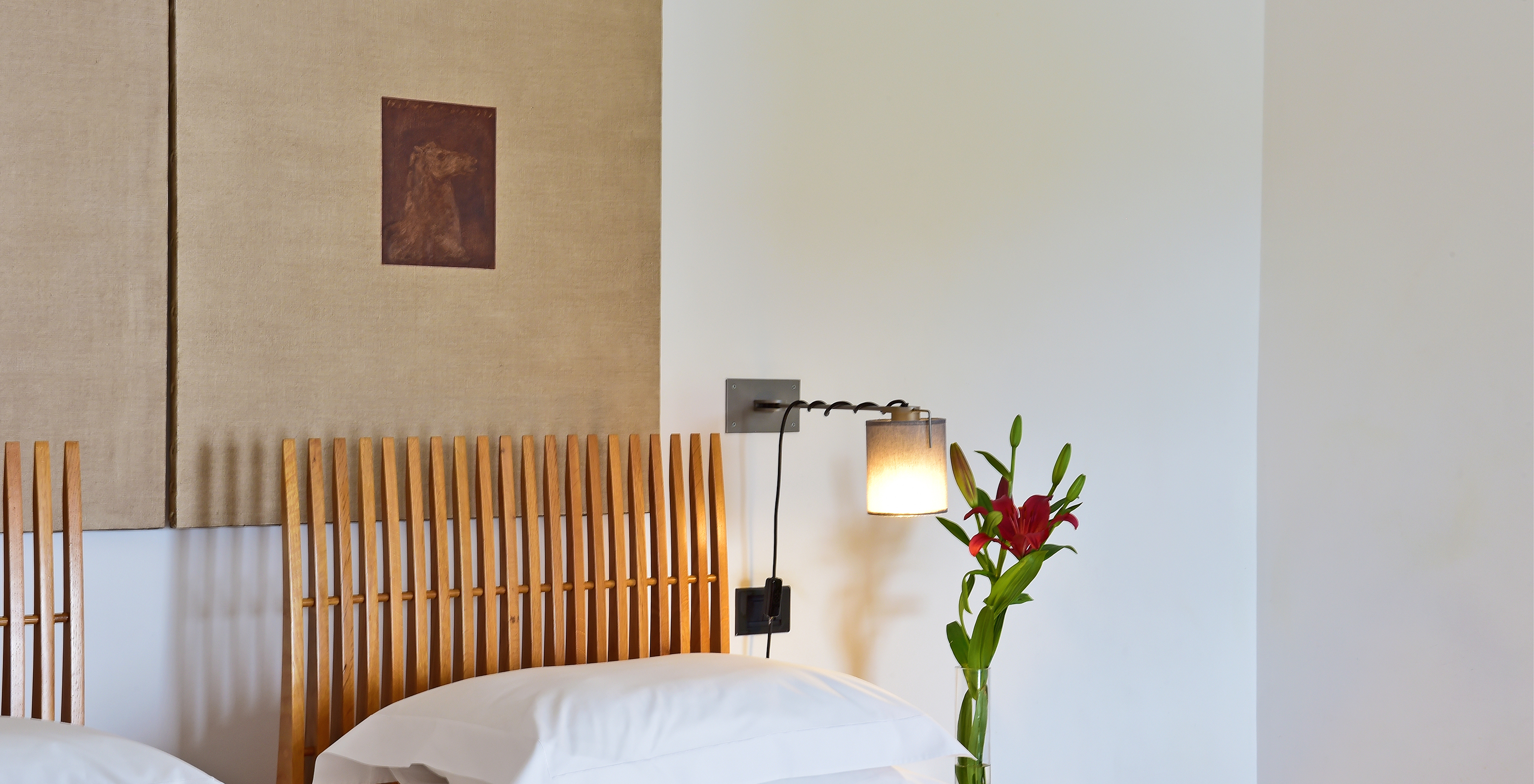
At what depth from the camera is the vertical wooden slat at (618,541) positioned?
214 centimetres

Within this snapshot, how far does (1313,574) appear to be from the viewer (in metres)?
2.83

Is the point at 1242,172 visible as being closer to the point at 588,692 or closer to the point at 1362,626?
the point at 1362,626

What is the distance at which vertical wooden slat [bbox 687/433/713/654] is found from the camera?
87.5 inches

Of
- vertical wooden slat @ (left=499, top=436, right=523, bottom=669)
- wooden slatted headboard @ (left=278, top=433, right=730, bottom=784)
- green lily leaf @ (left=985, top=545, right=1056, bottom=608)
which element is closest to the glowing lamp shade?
green lily leaf @ (left=985, top=545, right=1056, bottom=608)

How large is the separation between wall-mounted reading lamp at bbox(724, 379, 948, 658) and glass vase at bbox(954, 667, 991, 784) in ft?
1.24

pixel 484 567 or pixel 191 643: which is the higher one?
pixel 484 567

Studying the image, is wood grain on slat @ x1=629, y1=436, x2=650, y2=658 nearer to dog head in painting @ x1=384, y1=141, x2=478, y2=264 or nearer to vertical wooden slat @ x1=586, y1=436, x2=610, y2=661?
Answer: vertical wooden slat @ x1=586, y1=436, x2=610, y2=661

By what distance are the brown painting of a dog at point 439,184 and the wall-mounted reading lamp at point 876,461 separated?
631 millimetres

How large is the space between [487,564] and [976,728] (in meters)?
1.05

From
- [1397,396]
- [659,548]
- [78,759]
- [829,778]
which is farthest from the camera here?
[1397,396]

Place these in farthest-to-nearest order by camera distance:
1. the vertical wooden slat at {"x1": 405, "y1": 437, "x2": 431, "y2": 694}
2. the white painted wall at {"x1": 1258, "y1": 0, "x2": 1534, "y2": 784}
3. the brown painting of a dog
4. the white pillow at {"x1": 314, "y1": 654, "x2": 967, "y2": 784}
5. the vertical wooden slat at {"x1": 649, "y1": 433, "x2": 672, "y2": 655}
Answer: the white painted wall at {"x1": 1258, "y1": 0, "x2": 1534, "y2": 784} → the vertical wooden slat at {"x1": 649, "y1": 433, "x2": 672, "y2": 655} → the brown painting of a dog → the vertical wooden slat at {"x1": 405, "y1": 437, "x2": 431, "y2": 694} → the white pillow at {"x1": 314, "y1": 654, "x2": 967, "y2": 784}

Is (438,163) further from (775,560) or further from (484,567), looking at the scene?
(775,560)

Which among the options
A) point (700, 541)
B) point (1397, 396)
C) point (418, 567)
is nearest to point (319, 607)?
point (418, 567)

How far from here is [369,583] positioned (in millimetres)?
1934
